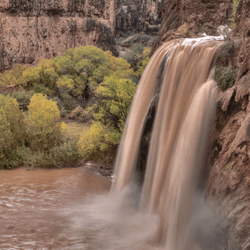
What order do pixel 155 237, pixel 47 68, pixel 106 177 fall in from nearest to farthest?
1. pixel 155 237
2. pixel 106 177
3. pixel 47 68

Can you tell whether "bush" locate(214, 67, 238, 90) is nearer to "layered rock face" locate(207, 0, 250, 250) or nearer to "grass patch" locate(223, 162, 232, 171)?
"layered rock face" locate(207, 0, 250, 250)

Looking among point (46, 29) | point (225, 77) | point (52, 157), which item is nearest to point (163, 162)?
point (225, 77)

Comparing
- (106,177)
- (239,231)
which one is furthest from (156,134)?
(106,177)

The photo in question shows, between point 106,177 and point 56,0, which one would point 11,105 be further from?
point 56,0

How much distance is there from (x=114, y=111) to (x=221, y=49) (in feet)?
26.7

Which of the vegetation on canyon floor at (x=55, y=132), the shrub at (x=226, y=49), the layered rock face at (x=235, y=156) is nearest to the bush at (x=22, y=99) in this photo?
the vegetation on canyon floor at (x=55, y=132)

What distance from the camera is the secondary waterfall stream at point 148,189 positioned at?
246 inches

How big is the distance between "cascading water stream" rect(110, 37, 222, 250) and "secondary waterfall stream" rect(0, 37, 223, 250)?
0.03 m

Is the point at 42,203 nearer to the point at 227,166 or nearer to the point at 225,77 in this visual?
the point at 227,166

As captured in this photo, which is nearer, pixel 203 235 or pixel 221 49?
pixel 203 235

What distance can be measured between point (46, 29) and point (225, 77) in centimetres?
4790

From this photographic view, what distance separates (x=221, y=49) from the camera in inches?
282

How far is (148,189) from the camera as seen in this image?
7.95 meters

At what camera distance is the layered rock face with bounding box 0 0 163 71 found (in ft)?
142
